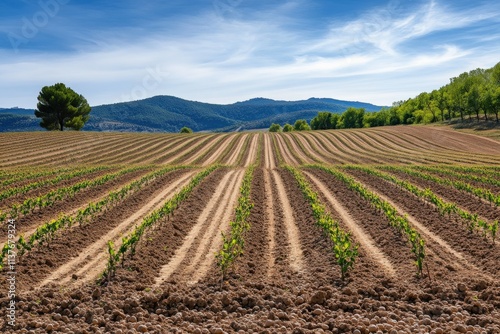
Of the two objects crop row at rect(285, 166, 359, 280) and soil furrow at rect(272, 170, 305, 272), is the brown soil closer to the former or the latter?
soil furrow at rect(272, 170, 305, 272)

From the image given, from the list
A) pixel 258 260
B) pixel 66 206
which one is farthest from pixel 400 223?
pixel 66 206

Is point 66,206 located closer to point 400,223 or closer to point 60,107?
point 400,223

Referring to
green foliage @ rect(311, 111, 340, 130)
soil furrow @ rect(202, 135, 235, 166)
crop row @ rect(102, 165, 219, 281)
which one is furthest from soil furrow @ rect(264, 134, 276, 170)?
green foliage @ rect(311, 111, 340, 130)

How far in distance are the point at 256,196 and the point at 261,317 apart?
16468 mm

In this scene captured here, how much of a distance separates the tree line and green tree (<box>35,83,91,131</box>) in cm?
8065

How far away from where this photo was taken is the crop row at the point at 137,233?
11.5 meters

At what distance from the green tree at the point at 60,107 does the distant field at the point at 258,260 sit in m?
56.7

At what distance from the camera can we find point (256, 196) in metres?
25.1

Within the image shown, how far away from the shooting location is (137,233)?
13.8 m

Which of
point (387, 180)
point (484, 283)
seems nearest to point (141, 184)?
point (387, 180)

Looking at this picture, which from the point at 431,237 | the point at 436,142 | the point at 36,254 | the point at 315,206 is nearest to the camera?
the point at 36,254

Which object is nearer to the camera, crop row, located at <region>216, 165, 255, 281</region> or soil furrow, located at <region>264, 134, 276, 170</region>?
crop row, located at <region>216, 165, 255, 281</region>

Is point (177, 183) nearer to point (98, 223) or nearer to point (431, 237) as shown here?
point (98, 223)

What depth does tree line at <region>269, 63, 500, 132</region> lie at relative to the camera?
3125 inches
